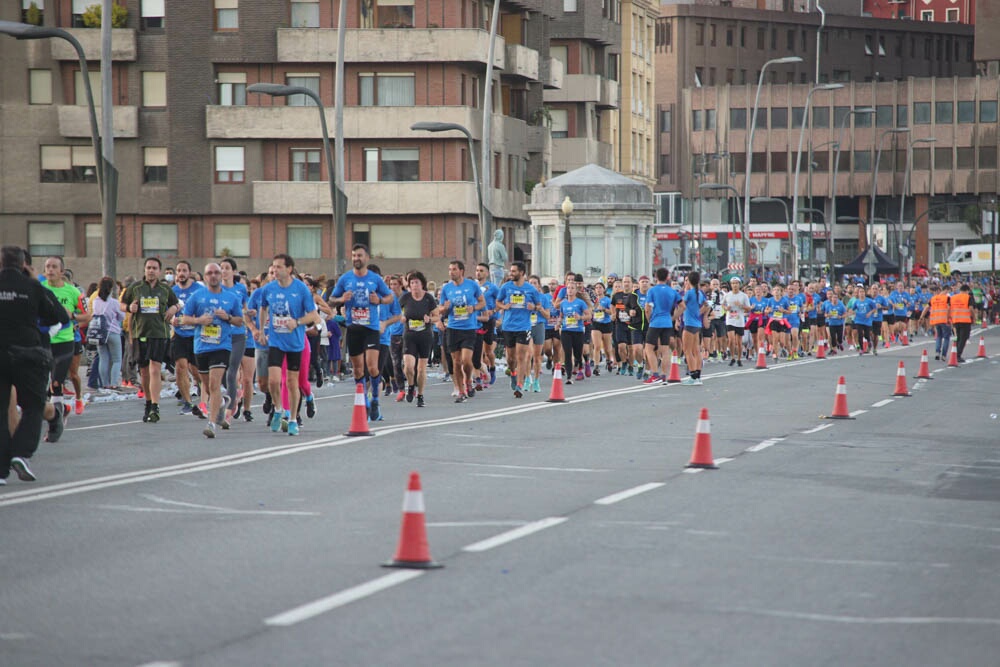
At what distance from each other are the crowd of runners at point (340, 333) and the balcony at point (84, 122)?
74.3ft

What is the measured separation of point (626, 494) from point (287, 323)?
609cm

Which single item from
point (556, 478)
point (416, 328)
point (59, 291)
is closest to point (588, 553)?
point (556, 478)

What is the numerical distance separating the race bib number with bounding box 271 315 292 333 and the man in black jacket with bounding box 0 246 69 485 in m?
4.41

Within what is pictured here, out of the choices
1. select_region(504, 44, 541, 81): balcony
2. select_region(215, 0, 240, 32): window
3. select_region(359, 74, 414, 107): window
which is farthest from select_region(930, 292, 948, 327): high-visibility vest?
select_region(215, 0, 240, 32): window

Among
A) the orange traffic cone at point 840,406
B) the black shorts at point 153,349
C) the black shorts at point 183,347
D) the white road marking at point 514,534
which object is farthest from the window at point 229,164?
the white road marking at point 514,534

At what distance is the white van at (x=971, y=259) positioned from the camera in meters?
104

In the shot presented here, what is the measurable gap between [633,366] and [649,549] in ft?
77.2

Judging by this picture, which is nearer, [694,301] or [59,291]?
[59,291]

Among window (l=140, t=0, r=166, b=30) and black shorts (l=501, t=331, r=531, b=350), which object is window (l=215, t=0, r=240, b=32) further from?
black shorts (l=501, t=331, r=531, b=350)

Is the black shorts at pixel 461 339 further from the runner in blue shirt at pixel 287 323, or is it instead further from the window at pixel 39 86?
the window at pixel 39 86

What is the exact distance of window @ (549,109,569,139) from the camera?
8344 cm

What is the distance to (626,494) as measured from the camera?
12328 millimetres

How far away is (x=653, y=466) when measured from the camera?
14.6 m

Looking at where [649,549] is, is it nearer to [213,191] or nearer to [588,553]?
[588,553]
